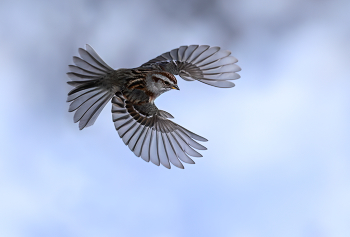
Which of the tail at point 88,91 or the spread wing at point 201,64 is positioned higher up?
Result: the spread wing at point 201,64

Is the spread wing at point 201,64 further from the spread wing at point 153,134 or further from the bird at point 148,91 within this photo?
the spread wing at point 153,134

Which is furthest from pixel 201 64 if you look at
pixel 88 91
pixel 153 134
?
pixel 88 91

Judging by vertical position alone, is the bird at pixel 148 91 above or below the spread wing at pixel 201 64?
below

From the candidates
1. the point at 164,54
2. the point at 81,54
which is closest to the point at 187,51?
the point at 164,54

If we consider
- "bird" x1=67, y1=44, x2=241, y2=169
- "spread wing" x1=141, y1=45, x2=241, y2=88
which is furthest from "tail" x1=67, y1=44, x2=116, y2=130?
"spread wing" x1=141, y1=45, x2=241, y2=88

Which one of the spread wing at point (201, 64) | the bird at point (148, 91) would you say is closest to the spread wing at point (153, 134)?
the bird at point (148, 91)

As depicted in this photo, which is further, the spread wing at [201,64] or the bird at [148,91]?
the spread wing at [201,64]

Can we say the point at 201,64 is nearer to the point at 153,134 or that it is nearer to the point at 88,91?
the point at 153,134
